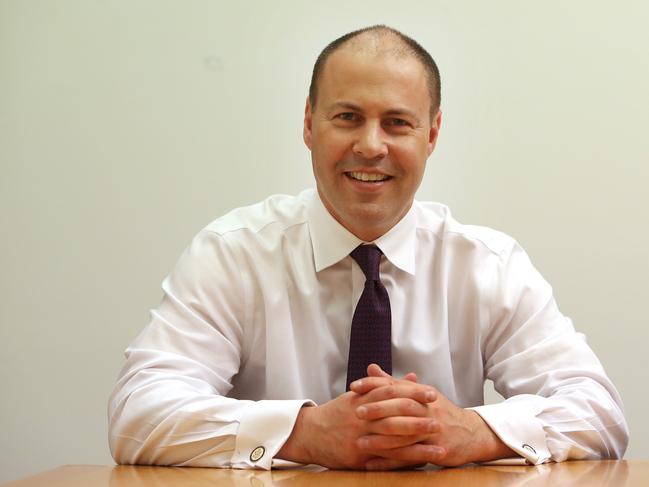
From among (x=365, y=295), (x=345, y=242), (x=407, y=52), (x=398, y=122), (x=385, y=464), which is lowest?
(x=385, y=464)

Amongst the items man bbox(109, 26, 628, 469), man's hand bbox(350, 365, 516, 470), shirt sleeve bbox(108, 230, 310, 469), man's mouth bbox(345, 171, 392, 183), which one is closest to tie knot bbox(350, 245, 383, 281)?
man bbox(109, 26, 628, 469)

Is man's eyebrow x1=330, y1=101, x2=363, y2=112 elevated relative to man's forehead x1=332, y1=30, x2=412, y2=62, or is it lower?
lower

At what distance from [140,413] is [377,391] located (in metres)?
0.46

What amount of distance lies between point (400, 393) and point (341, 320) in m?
0.46

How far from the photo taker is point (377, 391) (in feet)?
5.48

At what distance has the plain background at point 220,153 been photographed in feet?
9.33

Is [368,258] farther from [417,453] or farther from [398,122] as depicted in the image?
[417,453]

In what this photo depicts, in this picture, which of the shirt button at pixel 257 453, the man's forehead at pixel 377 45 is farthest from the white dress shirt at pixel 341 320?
the man's forehead at pixel 377 45

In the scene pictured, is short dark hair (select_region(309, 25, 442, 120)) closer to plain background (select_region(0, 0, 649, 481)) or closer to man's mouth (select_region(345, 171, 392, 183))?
man's mouth (select_region(345, 171, 392, 183))

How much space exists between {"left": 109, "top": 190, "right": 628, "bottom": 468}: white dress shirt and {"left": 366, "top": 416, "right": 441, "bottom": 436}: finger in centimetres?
28

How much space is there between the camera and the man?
6.32ft

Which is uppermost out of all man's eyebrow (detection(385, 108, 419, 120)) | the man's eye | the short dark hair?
the short dark hair

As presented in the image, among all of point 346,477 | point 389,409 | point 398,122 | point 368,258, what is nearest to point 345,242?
point 368,258

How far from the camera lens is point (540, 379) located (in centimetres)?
199
